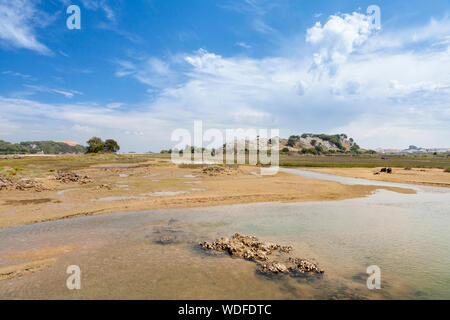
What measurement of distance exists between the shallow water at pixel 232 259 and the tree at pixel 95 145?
126894 millimetres

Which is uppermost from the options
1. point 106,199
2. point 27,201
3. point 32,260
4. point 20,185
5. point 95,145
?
point 95,145

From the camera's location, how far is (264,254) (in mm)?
9734

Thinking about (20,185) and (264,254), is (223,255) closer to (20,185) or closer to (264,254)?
(264,254)

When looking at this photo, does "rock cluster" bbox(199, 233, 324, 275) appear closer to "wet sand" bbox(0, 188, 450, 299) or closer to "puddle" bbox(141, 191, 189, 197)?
"wet sand" bbox(0, 188, 450, 299)

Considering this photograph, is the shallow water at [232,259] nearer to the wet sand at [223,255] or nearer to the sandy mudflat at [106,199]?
the wet sand at [223,255]

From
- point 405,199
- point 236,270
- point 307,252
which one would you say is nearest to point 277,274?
point 236,270

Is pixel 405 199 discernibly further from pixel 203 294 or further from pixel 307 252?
pixel 203 294

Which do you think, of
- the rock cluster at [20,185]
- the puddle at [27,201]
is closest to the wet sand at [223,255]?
the puddle at [27,201]

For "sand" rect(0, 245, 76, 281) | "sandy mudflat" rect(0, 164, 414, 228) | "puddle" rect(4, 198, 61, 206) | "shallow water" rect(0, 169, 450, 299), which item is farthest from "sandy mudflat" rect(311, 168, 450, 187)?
"puddle" rect(4, 198, 61, 206)

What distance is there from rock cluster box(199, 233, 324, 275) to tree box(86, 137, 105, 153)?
5301 inches

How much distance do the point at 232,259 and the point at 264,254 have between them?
1371mm

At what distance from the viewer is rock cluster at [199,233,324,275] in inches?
340

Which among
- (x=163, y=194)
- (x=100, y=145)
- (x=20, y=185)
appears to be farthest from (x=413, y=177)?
(x=100, y=145)
